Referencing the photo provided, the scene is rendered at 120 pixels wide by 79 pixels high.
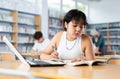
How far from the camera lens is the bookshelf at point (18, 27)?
7.30m

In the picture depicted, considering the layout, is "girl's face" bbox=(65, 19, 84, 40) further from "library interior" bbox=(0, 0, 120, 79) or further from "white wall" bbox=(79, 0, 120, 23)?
"white wall" bbox=(79, 0, 120, 23)

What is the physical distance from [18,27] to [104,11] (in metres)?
4.79

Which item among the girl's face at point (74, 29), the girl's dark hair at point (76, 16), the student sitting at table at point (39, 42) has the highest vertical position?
the girl's dark hair at point (76, 16)

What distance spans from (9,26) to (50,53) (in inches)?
212

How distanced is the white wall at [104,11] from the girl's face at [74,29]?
28.1ft

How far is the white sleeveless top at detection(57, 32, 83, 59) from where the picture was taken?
2.15 meters

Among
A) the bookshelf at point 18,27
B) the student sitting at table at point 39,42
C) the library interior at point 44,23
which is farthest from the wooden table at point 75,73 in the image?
the bookshelf at point 18,27

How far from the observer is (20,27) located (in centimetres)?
787

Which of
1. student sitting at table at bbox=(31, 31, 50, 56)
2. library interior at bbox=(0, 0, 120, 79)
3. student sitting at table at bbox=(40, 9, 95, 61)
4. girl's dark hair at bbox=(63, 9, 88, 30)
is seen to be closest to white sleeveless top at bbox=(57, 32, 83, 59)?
student sitting at table at bbox=(40, 9, 95, 61)

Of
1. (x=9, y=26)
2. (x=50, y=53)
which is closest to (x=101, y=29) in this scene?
Answer: (x=9, y=26)

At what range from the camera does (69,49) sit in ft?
7.09

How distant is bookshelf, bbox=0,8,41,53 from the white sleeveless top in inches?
189

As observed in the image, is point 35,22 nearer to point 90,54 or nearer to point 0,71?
point 90,54

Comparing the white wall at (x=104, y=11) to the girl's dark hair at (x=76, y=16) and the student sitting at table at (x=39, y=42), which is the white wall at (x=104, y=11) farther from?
the girl's dark hair at (x=76, y=16)
